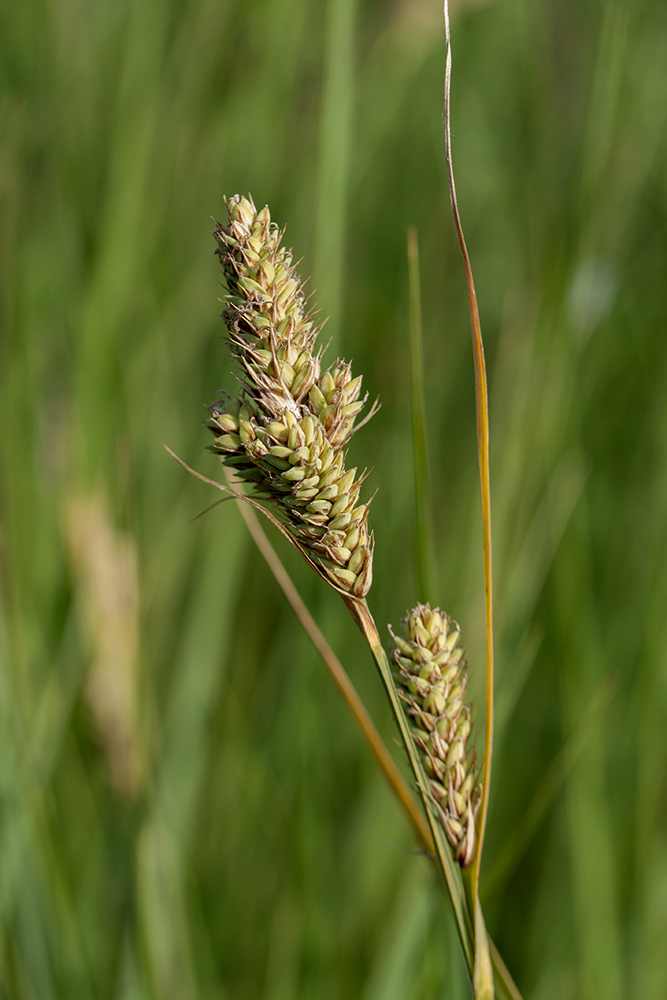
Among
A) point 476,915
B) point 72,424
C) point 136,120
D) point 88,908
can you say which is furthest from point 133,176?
point 476,915

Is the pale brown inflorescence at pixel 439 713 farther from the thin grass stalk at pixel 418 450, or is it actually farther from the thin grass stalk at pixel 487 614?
the thin grass stalk at pixel 418 450

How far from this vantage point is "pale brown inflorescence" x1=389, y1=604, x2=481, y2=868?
56 centimetres

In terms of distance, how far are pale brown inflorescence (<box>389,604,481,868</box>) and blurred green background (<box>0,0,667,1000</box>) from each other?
1.15 ft

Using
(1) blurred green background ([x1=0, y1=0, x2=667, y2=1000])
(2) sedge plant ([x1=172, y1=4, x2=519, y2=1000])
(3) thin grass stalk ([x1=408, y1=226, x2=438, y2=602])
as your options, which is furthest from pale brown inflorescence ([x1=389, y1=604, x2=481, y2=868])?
(1) blurred green background ([x1=0, y1=0, x2=667, y2=1000])

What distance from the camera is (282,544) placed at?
7.12 feet

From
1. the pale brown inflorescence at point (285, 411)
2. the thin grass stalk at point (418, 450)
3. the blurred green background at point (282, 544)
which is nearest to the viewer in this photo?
the pale brown inflorescence at point (285, 411)

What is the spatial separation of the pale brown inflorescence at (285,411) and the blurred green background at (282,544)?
1.51 feet

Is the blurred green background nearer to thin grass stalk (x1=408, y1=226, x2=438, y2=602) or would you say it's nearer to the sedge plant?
thin grass stalk (x1=408, y1=226, x2=438, y2=602)

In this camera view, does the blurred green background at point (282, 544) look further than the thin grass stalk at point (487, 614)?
Yes

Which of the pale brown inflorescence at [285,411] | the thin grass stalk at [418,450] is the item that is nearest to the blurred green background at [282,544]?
the thin grass stalk at [418,450]

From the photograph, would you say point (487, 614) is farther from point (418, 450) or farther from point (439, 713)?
point (418, 450)

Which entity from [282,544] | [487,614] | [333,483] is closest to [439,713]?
[487,614]

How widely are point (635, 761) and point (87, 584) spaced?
125cm

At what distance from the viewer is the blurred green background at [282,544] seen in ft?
4.08
